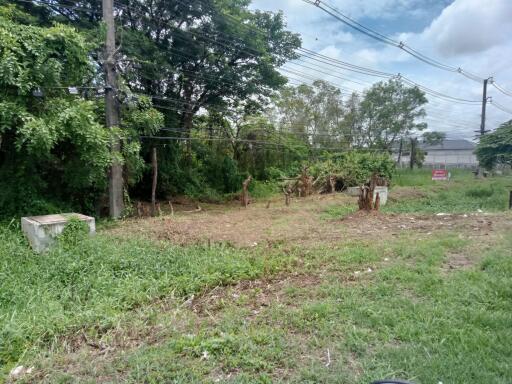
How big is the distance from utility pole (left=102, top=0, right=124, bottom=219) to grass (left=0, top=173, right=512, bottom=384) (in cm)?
274

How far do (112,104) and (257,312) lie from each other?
631cm

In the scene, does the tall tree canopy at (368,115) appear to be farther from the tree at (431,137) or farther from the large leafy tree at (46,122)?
the large leafy tree at (46,122)

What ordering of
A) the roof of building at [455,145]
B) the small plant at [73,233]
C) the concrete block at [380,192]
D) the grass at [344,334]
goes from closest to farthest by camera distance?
the grass at [344,334] < the small plant at [73,233] < the concrete block at [380,192] < the roof of building at [455,145]

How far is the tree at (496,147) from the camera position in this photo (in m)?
14.5

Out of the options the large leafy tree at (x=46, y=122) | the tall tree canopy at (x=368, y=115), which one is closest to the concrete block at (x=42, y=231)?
the large leafy tree at (x=46, y=122)

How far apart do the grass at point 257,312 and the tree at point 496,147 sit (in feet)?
38.8

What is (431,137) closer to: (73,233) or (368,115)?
(368,115)

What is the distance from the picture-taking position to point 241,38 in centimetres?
1136

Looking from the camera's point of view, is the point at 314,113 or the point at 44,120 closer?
the point at 44,120

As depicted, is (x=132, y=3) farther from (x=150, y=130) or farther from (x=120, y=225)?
(x=120, y=225)

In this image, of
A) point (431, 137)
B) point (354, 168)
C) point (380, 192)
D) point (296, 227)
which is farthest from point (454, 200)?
point (431, 137)

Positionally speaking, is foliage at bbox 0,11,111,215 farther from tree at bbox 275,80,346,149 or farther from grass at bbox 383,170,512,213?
tree at bbox 275,80,346,149

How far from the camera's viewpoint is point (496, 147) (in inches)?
588

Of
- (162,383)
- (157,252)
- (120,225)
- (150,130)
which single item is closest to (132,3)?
(150,130)
